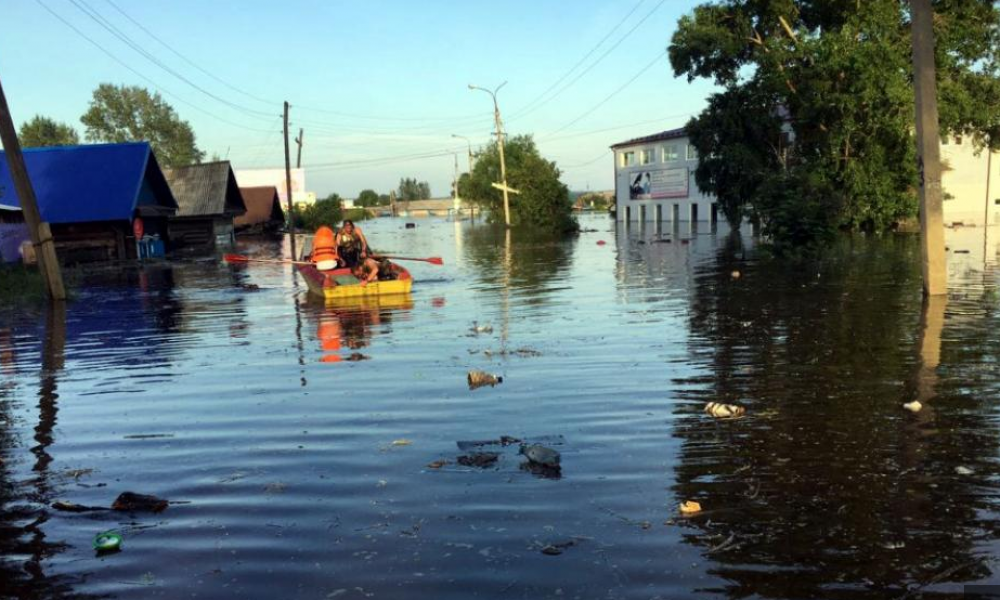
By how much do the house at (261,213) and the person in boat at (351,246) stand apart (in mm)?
49780

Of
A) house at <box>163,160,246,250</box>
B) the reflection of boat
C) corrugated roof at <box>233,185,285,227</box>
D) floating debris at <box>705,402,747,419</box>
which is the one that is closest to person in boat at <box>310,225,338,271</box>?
the reflection of boat

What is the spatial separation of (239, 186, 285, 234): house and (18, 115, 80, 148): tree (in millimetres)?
43934

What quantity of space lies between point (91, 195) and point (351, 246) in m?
20.4

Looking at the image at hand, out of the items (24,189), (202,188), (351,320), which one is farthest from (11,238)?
(351,320)

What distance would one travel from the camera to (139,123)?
10600 centimetres

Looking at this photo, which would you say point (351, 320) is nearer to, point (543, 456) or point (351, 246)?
point (351, 246)

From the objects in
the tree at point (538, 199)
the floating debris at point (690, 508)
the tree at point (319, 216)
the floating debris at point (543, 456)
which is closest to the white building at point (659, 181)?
the tree at point (538, 199)

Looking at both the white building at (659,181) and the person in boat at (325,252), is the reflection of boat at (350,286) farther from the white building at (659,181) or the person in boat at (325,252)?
the white building at (659,181)

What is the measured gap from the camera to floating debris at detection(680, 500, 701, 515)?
518 centimetres

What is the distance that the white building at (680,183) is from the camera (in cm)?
4666

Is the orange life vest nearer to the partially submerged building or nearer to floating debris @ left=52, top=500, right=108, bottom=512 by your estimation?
floating debris @ left=52, top=500, right=108, bottom=512

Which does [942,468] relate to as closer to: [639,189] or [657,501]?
[657,501]

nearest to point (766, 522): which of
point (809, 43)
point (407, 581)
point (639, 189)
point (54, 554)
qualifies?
point (407, 581)

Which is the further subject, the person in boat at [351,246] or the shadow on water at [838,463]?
the person in boat at [351,246]
